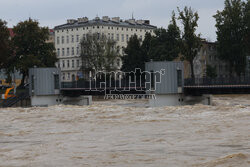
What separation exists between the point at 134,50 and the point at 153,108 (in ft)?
171

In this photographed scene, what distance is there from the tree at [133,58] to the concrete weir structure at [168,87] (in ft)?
150

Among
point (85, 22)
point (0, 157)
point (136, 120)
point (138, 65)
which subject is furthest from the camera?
point (85, 22)

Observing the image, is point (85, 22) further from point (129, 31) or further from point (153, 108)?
point (153, 108)

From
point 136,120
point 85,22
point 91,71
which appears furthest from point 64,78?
point 136,120

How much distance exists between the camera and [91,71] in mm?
108938

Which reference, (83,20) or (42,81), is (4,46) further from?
(83,20)

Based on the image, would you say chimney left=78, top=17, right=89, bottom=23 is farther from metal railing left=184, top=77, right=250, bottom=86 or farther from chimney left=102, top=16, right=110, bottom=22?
metal railing left=184, top=77, right=250, bottom=86

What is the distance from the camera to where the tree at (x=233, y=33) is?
95875 millimetres

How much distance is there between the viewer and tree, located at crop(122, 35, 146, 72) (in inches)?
4109

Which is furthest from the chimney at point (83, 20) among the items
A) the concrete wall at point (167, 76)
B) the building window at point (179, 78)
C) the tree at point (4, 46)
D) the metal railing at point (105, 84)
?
the building window at point (179, 78)

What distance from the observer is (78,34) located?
435 ft

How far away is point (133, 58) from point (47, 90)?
123 ft

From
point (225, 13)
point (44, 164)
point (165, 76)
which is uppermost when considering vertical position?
point (225, 13)

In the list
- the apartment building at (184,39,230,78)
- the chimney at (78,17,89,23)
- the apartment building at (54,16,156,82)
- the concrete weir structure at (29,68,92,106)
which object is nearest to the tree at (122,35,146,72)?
the apartment building at (184,39,230,78)
